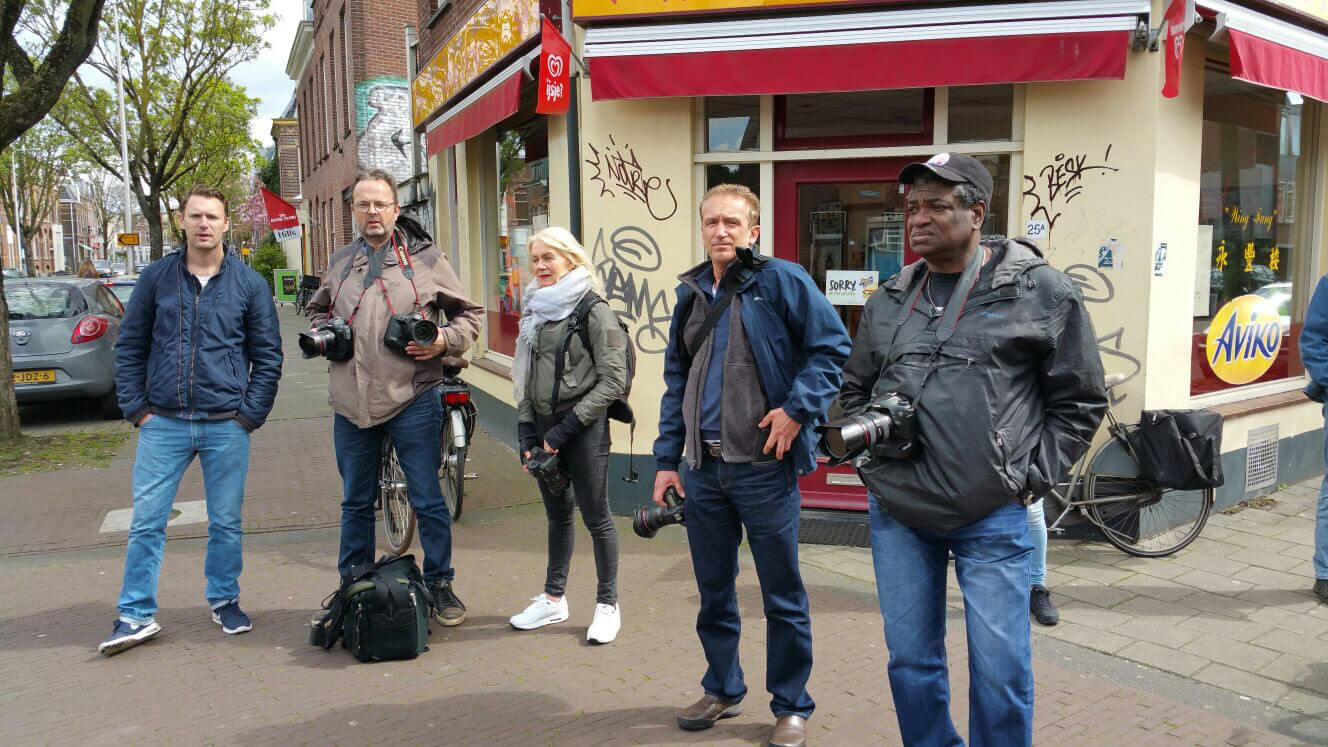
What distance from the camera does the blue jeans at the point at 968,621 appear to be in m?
2.50

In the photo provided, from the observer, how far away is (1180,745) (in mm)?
3416

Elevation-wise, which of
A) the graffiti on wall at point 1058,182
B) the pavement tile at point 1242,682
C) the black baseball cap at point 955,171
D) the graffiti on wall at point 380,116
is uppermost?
the graffiti on wall at point 380,116

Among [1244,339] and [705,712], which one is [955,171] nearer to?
[705,712]

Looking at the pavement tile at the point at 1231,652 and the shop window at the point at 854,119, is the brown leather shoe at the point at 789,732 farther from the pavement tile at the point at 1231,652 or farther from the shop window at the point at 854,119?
the shop window at the point at 854,119

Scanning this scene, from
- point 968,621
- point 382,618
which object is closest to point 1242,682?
point 968,621

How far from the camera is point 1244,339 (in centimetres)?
682

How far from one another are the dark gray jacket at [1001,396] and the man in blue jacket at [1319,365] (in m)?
3.13

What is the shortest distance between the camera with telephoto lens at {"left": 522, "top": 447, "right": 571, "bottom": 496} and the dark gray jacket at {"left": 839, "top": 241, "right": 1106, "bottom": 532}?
192 centimetres

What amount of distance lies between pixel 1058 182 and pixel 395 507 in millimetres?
4439

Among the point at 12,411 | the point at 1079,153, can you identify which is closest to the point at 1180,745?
the point at 1079,153

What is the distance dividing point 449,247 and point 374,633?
23.9ft

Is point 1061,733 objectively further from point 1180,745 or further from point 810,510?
point 810,510

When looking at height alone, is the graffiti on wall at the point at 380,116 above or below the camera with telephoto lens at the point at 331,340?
above

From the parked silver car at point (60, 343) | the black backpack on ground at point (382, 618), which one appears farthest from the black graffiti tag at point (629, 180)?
the parked silver car at point (60, 343)
